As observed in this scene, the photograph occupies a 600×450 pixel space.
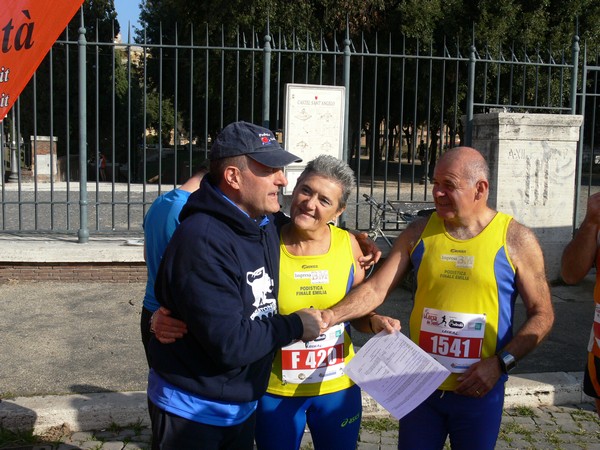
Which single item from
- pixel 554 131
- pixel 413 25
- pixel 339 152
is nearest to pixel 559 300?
pixel 554 131

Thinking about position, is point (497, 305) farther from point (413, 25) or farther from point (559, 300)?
point (413, 25)

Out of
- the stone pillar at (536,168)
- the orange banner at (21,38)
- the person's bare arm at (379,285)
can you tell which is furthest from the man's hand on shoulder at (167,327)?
the stone pillar at (536,168)

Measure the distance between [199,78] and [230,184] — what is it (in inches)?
774

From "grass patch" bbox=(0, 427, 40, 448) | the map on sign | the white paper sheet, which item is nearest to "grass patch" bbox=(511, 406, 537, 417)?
the white paper sheet

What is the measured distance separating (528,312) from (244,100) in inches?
807

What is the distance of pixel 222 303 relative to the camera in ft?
6.89

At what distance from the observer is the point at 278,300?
2.73 meters

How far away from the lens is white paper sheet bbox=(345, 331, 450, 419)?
101 inches

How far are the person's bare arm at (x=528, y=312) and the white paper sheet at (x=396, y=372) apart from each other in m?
0.16

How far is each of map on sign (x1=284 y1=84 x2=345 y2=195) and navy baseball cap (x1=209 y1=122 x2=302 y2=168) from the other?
5030 millimetres

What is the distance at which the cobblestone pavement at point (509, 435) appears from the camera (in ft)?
13.2

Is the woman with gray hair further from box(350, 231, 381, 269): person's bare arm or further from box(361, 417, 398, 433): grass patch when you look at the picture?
box(361, 417, 398, 433): grass patch

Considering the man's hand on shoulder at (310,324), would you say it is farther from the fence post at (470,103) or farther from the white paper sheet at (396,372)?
the fence post at (470,103)

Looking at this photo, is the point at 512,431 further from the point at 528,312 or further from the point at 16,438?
the point at 16,438
